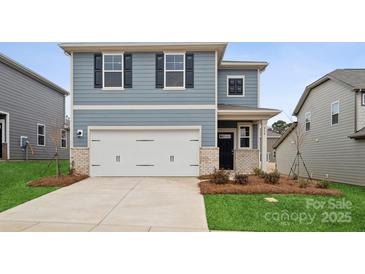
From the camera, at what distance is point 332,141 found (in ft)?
53.5

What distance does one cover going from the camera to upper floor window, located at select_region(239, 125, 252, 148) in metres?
15.9

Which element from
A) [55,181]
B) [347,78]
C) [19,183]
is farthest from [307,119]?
[19,183]

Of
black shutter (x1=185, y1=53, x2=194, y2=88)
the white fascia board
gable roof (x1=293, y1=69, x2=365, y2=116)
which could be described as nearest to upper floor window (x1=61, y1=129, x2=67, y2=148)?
the white fascia board

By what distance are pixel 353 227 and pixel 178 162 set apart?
27.6 ft

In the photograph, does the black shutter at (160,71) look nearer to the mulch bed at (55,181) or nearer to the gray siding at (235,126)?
the gray siding at (235,126)

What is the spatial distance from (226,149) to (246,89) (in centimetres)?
338

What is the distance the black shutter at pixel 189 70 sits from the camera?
1391cm

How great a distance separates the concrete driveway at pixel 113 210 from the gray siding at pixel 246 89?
256 inches

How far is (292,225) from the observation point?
661cm

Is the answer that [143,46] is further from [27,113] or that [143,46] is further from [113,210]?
[27,113]

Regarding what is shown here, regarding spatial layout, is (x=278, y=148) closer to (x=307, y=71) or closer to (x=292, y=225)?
(x=307, y=71)

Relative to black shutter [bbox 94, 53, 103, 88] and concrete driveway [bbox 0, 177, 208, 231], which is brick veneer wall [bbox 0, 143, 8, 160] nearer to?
black shutter [bbox 94, 53, 103, 88]

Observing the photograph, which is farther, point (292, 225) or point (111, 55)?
point (111, 55)

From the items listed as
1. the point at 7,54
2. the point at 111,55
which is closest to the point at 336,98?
the point at 111,55
